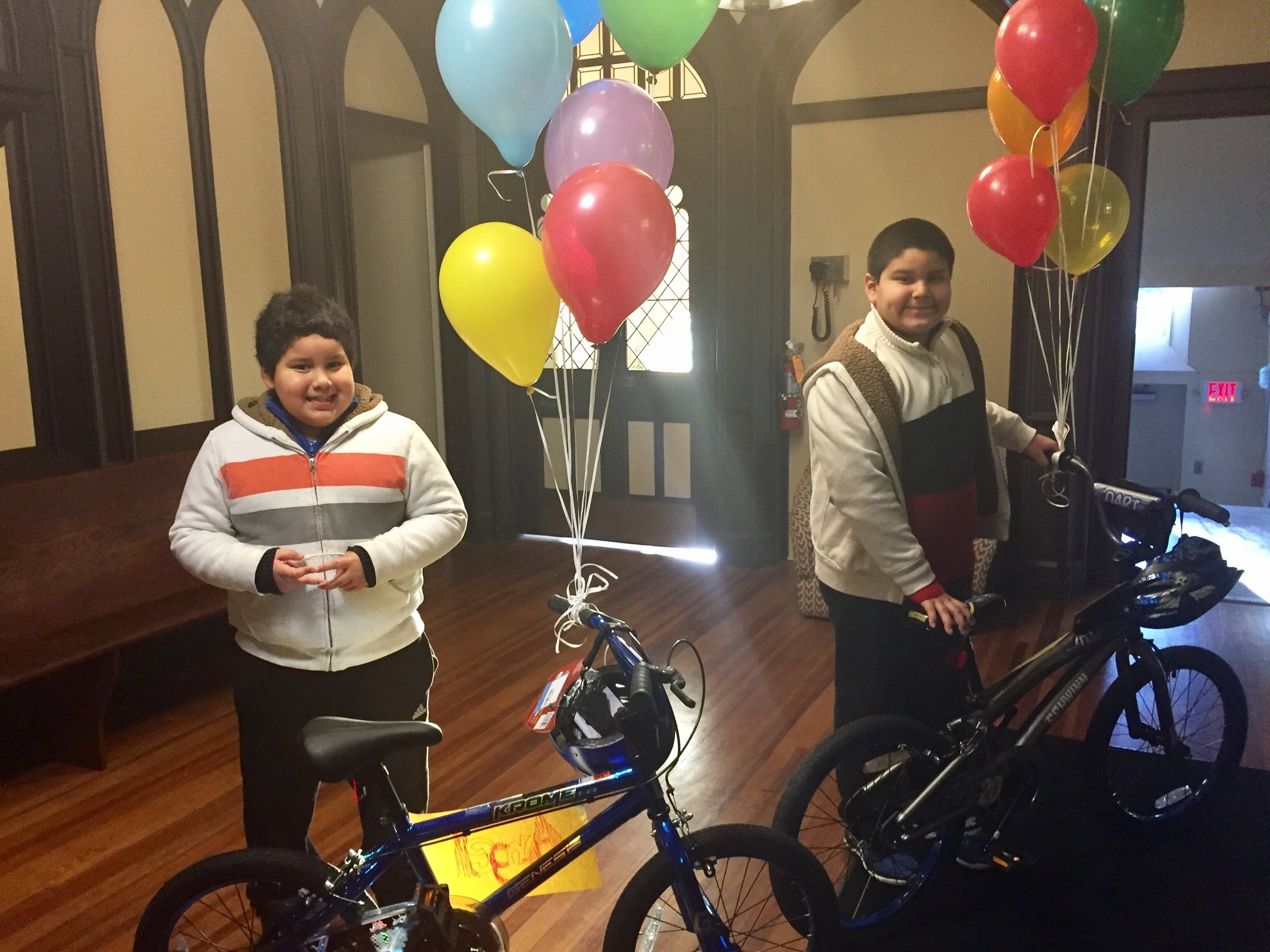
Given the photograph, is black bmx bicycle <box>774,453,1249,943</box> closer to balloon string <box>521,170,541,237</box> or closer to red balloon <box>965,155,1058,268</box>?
red balloon <box>965,155,1058,268</box>

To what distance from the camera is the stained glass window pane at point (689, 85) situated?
4.59 metres

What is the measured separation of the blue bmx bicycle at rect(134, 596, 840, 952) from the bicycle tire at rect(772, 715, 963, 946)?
0.96 ft

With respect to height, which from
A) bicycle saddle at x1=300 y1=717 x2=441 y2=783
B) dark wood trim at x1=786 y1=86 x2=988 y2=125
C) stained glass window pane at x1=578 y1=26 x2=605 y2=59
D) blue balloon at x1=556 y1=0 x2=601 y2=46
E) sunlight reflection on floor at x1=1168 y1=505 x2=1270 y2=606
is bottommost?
sunlight reflection on floor at x1=1168 y1=505 x2=1270 y2=606

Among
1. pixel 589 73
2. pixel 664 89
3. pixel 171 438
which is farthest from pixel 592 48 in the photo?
pixel 171 438

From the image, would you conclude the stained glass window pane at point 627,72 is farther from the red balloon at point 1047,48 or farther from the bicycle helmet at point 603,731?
the bicycle helmet at point 603,731

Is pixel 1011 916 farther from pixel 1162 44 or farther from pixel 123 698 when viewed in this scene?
pixel 123 698

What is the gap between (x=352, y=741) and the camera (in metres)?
1.38

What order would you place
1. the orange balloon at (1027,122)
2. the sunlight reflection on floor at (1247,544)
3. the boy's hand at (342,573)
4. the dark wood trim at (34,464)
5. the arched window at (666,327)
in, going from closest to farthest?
the boy's hand at (342,573) → the orange balloon at (1027,122) → the dark wood trim at (34,464) → the sunlight reflection on floor at (1247,544) → the arched window at (666,327)

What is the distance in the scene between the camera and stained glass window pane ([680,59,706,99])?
4590 millimetres

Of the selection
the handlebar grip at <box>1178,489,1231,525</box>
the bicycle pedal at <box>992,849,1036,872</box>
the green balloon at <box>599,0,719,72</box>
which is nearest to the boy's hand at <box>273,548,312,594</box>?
the green balloon at <box>599,0,719,72</box>

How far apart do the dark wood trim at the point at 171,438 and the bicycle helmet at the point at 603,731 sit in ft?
8.22

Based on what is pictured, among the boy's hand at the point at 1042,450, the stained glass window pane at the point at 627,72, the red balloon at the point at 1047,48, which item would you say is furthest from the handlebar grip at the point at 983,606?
the stained glass window pane at the point at 627,72

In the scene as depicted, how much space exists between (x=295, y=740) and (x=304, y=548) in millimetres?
324

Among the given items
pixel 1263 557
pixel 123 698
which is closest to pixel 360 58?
pixel 123 698
